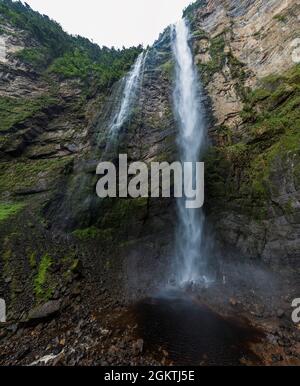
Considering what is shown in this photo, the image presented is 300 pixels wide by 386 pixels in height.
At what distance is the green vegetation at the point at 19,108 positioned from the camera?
14.0 metres

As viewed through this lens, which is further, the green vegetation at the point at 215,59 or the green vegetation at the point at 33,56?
the green vegetation at the point at 33,56

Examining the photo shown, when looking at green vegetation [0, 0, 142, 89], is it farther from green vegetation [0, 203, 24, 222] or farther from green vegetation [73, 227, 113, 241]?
green vegetation [73, 227, 113, 241]

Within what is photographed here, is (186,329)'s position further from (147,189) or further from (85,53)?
(85,53)

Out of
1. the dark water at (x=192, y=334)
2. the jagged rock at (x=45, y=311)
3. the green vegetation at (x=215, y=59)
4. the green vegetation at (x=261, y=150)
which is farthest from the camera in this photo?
the green vegetation at (x=215, y=59)

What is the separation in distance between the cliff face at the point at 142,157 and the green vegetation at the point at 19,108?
0.06 m

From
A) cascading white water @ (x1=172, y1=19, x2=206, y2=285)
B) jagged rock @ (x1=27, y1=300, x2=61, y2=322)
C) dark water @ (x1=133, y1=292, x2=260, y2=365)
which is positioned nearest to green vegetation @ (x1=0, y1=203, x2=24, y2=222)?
jagged rock @ (x1=27, y1=300, x2=61, y2=322)

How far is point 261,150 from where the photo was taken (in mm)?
10953

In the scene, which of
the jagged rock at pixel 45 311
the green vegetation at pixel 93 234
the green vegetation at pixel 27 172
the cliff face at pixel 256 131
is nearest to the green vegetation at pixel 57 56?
the cliff face at pixel 256 131

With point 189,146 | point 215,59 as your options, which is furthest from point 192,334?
point 215,59

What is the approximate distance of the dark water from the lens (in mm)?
5949

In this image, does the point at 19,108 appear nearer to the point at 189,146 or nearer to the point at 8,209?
the point at 8,209

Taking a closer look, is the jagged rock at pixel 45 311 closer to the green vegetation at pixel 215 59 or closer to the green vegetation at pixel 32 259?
the green vegetation at pixel 32 259

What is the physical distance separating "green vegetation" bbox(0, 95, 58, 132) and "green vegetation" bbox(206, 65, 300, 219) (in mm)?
12052

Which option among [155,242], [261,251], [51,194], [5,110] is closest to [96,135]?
[51,194]
